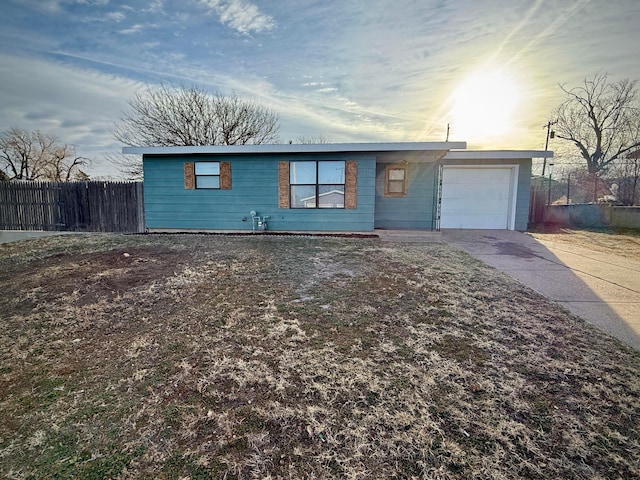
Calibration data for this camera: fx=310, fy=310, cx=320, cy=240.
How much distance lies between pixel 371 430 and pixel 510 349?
1.71 meters

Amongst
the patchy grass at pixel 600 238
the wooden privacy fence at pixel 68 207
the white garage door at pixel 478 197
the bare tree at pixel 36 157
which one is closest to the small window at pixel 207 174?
the wooden privacy fence at pixel 68 207

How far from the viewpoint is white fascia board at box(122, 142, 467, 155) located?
8312 millimetres

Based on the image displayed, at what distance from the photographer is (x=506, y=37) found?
24.1ft

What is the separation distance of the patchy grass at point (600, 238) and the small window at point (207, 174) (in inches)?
384

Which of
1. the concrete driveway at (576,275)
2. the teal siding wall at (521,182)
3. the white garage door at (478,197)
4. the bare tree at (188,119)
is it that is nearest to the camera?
the concrete driveway at (576,275)

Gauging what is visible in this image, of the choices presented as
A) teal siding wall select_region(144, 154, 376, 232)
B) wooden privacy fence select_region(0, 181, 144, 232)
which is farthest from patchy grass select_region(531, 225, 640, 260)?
wooden privacy fence select_region(0, 181, 144, 232)

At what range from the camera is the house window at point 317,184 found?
9.21 m

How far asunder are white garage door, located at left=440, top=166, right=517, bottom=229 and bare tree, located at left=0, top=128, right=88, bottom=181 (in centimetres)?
2430

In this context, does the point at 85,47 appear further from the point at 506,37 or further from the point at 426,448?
the point at 426,448

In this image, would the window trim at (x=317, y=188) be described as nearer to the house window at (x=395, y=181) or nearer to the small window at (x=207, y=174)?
the house window at (x=395, y=181)

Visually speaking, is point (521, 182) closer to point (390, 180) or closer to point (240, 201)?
point (390, 180)

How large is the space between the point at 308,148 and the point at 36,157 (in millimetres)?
23440

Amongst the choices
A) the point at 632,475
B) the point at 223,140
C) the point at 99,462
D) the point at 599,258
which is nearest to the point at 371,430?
the point at 632,475

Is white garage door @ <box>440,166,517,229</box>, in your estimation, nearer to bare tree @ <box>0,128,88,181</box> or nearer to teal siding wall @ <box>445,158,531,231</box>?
teal siding wall @ <box>445,158,531,231</box>
